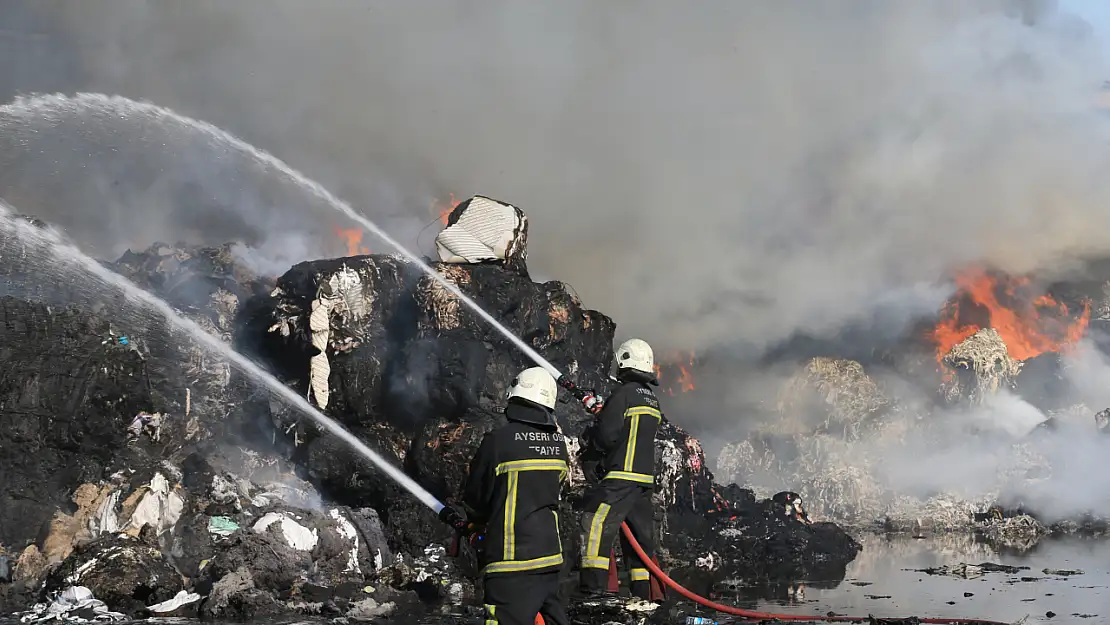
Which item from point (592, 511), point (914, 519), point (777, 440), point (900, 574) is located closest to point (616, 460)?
point (592, 511)

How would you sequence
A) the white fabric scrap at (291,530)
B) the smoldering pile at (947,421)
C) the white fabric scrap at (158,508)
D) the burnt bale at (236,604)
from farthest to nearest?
the smoldering pile at (947,421) → the white fabric scrap at (158,508) → the white fabric scrap at (291,530) → the burnt bale at (236,604)

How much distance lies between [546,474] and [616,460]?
245cm

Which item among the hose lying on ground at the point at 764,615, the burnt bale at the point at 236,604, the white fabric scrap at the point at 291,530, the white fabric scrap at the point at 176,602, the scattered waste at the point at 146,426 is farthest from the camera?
the scattered waste at the point at 146,426

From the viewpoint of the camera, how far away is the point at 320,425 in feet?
48.4

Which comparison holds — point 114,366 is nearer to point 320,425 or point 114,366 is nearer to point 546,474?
point 320,425

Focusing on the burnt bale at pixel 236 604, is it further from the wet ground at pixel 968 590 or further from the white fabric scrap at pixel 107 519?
the wet ground at pixel 968 590

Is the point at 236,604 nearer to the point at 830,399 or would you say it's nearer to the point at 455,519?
the point at 455,519

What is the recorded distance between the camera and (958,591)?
9891 mm

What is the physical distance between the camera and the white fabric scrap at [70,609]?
8578 millimetres

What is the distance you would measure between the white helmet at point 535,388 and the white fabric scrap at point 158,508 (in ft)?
25.5

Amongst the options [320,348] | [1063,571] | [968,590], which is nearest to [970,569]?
[1063,571]

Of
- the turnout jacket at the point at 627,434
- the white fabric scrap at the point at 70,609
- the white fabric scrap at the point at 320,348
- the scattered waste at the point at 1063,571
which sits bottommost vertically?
the white fabric scrap at the point at 70,609

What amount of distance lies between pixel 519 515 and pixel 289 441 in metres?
10.5

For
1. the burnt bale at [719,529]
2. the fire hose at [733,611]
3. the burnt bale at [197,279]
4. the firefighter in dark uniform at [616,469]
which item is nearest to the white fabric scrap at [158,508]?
the burnt bale at [197,279]
